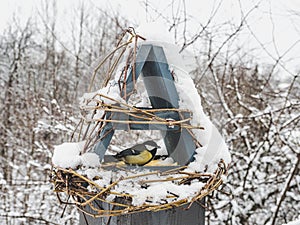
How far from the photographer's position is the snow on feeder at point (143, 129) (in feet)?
2.19

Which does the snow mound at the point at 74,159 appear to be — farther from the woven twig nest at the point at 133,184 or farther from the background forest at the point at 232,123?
the background forest at the point at 232,123

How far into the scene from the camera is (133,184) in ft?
2.19

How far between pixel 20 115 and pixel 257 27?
2675 mm

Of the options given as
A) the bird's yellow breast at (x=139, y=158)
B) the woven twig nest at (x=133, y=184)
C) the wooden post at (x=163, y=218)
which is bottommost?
the wooden post at (x=163, y=218)

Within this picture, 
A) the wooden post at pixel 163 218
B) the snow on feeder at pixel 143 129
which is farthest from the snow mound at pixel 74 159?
the wooden post at pixel 163 218

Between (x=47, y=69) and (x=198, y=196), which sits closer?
(x=198, y=196)

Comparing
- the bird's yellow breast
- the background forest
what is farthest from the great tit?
the background forest

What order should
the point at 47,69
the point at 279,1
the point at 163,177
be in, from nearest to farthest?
the point at 163,177 → the point at 279,1 → the point at 47,69

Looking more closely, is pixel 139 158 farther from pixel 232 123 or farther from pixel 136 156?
pixel 232 123

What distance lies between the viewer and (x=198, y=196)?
0.69 metres

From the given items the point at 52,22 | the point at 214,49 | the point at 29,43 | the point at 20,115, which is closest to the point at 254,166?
the point at 214,49

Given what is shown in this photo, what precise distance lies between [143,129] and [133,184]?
12 centimetres

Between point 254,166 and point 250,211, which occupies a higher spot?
point 254,166

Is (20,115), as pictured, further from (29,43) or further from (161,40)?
(161,40)
